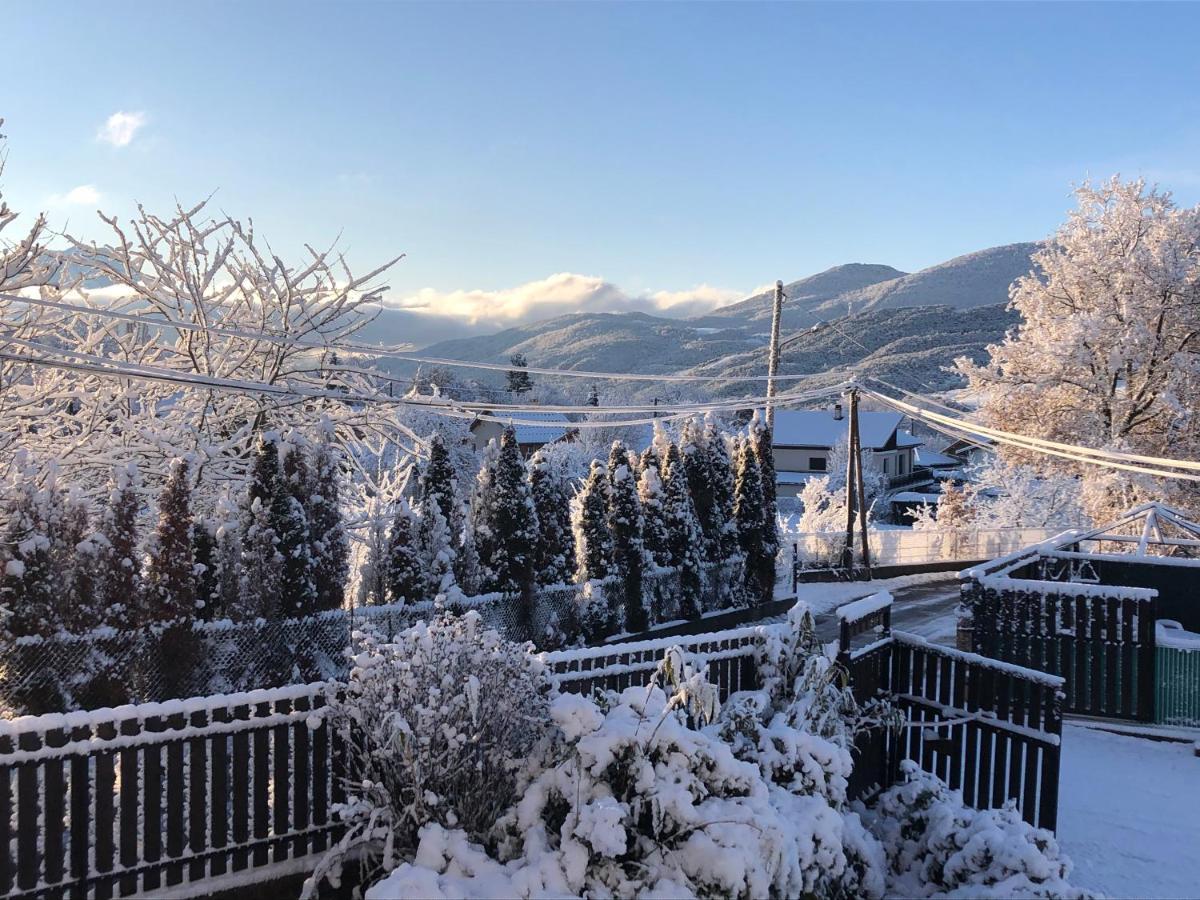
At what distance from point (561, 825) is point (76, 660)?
5.83 metres

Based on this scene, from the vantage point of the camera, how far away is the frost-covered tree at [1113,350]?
835 inches

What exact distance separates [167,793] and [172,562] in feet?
15.0

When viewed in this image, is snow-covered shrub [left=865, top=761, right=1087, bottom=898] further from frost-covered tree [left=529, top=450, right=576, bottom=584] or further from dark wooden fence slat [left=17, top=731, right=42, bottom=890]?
frost-covered tree [left=529, top=450, right=576, bottom=584]

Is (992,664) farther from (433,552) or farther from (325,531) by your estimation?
(433,552)

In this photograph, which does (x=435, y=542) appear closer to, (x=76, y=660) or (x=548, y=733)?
(x=76, y=660)

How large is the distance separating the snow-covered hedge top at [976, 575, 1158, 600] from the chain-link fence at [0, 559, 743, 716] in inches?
253

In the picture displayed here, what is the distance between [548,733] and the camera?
4.91 metres

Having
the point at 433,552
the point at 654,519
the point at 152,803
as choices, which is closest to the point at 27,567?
the point at 152,803

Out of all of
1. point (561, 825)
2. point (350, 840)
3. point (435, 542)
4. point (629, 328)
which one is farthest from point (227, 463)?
point (629, 328)

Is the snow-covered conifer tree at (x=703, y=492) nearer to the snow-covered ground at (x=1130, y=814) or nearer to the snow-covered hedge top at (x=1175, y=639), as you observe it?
the snow-covered hedge top at (x=1175, y=639)

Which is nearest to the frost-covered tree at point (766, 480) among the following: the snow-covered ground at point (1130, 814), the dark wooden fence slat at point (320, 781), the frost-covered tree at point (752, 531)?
the frost-covered tree at point (752, 531)

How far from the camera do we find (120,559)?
831cm

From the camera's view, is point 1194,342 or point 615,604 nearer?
point 615,604

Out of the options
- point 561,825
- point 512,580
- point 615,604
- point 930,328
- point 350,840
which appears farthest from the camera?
point 930,328
